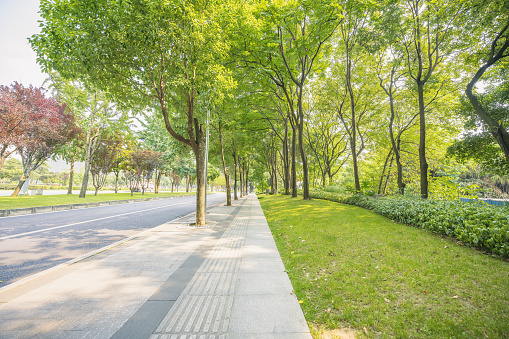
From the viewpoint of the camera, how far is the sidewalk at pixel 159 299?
8.45 feet

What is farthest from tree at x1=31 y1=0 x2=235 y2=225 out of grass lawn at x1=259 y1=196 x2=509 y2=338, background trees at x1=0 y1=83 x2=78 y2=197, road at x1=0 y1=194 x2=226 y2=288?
background trees at x1=0 y1=83 x2=78 y2=197

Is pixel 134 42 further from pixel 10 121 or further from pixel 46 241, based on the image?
→ pixel 10 121

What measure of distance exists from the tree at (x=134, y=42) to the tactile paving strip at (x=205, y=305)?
5.97 metres

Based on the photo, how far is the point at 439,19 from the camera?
1034cm

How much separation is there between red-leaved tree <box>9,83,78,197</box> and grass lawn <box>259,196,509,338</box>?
20.8m

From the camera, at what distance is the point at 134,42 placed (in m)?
6.92

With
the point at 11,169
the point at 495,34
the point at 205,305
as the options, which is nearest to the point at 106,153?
the point at 205,305

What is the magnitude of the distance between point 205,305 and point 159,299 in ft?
2.45

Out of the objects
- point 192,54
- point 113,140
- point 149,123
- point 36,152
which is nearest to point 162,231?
point 192,54

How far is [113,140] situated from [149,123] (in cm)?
1327

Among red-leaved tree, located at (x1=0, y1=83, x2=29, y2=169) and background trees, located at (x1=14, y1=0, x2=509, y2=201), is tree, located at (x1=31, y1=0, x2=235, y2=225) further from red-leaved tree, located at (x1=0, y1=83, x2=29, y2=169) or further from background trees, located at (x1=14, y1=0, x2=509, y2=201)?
red-leaved tree, located at (x1=0, y1=83, x2=29, y2=169)

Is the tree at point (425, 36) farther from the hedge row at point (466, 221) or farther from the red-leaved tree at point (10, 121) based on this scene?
the red-leaved tree at point (10, 121)

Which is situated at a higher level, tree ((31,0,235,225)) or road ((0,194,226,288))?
tree ((31,0,235,225))

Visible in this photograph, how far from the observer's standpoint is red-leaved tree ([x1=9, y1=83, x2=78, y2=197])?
17.9m
